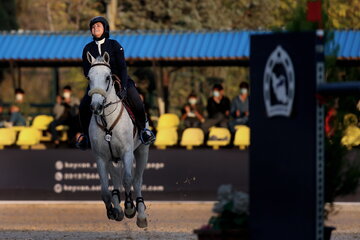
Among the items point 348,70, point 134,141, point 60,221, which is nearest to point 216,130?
point 60,221

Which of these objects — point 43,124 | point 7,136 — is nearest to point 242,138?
point 43,124

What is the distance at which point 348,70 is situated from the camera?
10859 millimetres

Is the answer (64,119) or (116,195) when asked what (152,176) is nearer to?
(64,119)

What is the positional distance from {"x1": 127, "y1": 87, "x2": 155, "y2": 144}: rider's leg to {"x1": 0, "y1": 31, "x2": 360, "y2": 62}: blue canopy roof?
372 inches

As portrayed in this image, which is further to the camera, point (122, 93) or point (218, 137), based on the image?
point (218, 137)

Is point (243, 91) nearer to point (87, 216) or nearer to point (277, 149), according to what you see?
→ point (87, 216)

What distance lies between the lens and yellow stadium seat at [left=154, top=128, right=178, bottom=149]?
939 inches

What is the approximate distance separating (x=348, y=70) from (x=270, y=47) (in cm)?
263

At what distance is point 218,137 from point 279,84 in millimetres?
15606

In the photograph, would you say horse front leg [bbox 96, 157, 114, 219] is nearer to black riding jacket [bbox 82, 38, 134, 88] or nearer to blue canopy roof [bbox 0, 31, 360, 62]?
black riding jacket [bbox 82, 38, 134, 88]

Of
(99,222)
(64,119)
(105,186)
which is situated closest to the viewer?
(105,186)

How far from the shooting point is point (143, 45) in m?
26.1

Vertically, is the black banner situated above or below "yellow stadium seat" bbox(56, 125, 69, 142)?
below

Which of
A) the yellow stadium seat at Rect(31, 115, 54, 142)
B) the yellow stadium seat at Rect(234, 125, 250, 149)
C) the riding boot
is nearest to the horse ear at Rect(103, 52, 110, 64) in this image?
the riding boot
